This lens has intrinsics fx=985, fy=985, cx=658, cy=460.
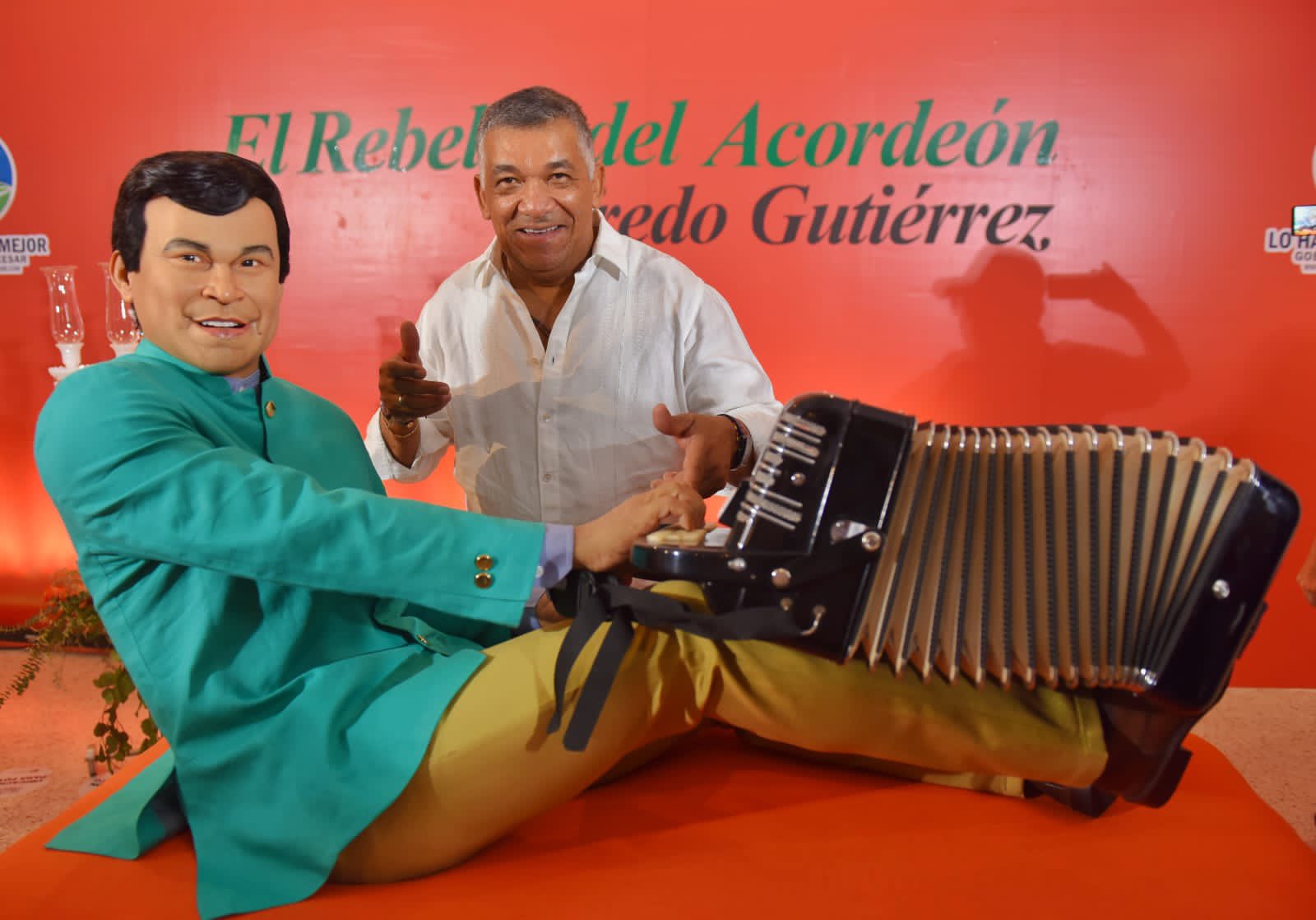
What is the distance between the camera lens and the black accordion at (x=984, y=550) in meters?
1.35

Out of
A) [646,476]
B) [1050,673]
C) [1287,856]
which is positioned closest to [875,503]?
[1050,673]

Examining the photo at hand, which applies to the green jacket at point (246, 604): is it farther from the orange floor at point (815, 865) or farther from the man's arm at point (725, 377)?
the man's arm at point (725, 377)

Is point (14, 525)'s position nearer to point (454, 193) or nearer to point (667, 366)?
point (454, 193)

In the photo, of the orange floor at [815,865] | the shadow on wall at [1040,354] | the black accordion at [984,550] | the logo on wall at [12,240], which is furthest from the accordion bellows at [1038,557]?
the logo on wall at [12,240]

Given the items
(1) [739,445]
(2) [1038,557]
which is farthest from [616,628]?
(1) [739,445]

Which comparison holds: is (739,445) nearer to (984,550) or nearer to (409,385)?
(409,385)

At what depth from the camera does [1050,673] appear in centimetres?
137

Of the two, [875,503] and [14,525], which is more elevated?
[875,503]

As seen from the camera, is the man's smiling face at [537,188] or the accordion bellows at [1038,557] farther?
the man's smiling face at [537,188]

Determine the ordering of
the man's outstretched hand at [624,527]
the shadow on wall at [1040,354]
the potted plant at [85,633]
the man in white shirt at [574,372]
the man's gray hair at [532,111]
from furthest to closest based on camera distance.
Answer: the shadow on wall at [1040,354] < the potted plant at [85,633] < the man in white shirt at [574,372] < the man's gray hair at [532,111] < the man's outstretched hand at [624,527]

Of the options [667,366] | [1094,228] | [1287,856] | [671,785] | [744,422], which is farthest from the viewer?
[1094,228]

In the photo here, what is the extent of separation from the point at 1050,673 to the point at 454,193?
3.10 metres

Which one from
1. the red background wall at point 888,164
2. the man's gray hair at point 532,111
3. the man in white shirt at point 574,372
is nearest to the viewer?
the man's gray hair at point 532,111

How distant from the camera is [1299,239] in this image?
3.59 metres
